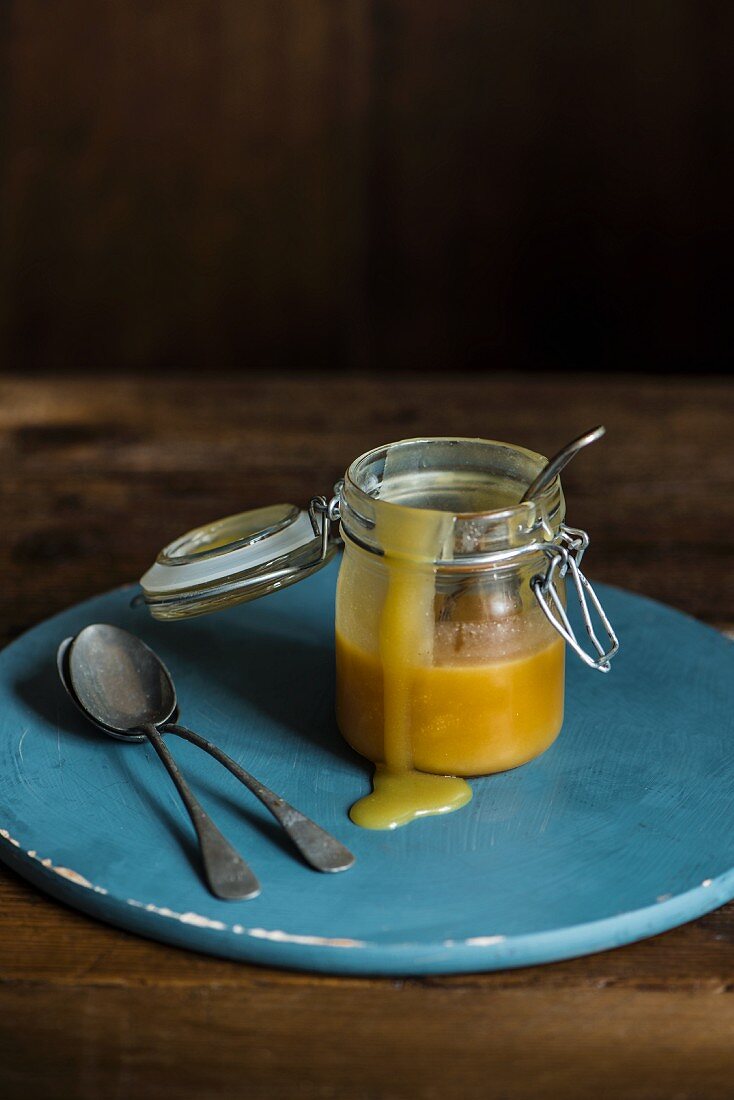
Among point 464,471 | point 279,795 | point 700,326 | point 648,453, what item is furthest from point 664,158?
point 279,795

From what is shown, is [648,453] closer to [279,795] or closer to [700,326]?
[279,795]

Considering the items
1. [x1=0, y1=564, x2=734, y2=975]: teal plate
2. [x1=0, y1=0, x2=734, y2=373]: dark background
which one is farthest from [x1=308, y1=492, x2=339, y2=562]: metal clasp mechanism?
[x1=0, y1=0, x2=734, y2=373]: dark background

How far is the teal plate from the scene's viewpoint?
629mm

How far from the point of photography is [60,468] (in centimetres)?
143

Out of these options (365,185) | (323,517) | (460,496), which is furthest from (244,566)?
(365,185)

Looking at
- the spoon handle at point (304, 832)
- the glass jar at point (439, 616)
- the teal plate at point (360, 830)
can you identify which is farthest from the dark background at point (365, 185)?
the spoon handle at point (304, 832)

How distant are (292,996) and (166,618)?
0.33 m

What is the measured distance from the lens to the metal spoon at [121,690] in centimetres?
79

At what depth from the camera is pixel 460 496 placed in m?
0.88

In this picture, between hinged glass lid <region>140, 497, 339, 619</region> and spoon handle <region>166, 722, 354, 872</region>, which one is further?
hinged glass lid <region>140, 497, 339, 619</region>

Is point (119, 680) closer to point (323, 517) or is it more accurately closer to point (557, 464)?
point (323, 517)

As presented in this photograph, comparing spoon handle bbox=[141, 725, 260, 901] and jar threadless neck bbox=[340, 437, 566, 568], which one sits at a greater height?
jar threadless neck bbox=[340, 437, 566, 568]

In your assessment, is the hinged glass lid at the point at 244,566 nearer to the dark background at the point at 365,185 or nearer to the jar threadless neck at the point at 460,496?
the jar threadless neck at the point at 460,496

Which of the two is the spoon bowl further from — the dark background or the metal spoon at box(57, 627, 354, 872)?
the dark background
